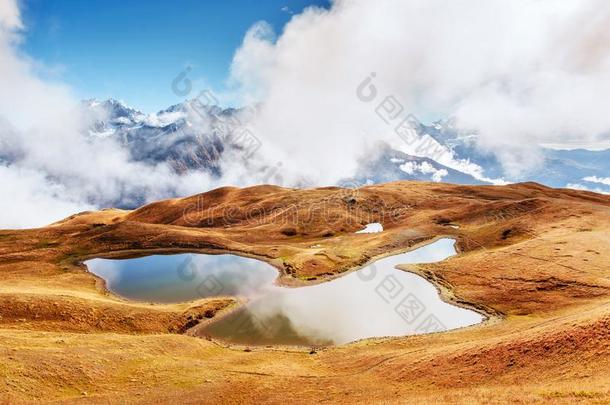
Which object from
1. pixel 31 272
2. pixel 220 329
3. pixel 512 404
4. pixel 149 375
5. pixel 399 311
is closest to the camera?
pixel 512 404

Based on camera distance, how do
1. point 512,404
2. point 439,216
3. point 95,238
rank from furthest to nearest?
point 439,216 → point 95,238 → point 512,404

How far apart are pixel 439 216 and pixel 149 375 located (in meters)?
133

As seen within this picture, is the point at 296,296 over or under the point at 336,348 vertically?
over

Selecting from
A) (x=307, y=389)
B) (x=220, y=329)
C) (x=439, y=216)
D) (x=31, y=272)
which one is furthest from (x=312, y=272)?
(x=439, y=216)

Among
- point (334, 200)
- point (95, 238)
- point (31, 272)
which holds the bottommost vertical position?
point (31, 272)

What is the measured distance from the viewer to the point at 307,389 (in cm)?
3888

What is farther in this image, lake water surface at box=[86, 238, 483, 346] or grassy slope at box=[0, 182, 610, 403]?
lake water surface at box=[86, 238, 483, 346]

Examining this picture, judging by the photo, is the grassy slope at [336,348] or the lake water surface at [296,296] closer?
the grassy slope at [336,348]

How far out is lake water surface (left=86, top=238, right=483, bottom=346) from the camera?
63062mm

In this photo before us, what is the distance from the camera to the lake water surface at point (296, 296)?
207 feet

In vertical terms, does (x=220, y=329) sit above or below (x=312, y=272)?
below

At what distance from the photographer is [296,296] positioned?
8081 centimetres

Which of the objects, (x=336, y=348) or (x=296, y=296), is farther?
(x=296, y=296)

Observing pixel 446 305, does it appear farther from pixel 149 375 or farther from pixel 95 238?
pixel 95 238
